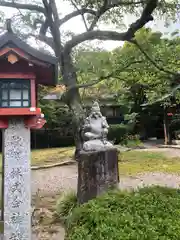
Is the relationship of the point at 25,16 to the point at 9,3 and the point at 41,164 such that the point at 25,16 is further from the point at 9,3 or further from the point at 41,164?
the point at 41,164

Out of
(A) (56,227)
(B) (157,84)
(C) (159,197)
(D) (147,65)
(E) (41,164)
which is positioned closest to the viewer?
(C) (159,197)

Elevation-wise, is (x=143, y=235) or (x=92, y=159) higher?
(x=92, y=159)

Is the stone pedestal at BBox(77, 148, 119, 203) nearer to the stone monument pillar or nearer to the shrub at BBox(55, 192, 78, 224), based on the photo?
the stone monument pillar

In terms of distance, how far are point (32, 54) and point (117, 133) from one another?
1328 centimetres

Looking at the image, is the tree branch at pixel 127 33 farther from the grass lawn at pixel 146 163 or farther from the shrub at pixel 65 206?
the grass lawn at pixel 146 163

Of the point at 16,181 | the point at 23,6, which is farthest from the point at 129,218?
the point at 23,6

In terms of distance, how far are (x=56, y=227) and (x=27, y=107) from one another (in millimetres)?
2518

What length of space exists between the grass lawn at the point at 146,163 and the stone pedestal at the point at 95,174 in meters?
4.51

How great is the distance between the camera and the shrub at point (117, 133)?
16.3m

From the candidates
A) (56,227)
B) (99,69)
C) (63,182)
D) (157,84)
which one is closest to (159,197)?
(56,227)

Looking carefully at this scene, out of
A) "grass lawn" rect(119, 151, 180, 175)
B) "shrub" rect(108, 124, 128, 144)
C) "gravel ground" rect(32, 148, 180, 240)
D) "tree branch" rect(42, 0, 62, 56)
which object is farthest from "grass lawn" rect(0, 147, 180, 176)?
"tree branch" rect(42, 0, 62, 56)

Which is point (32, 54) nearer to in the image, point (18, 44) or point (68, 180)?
point (18, 44)

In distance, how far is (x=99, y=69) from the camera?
5.44 meters

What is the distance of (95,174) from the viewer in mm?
5328
